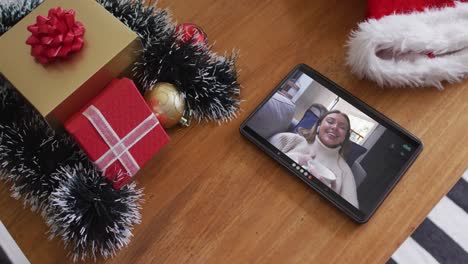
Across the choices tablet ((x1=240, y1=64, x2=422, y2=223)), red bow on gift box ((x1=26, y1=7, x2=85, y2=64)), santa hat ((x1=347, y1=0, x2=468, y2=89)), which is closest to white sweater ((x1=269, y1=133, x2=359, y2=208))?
tablet ((x1=240, y1=64, x2=422, y2=223))

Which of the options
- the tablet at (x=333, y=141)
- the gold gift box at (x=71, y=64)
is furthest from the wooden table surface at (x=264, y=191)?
the gold gift box at (x=71, y=64)

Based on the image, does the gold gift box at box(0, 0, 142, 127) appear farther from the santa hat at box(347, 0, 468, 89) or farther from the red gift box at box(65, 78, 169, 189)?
the santa hat at box(347, 0, 468, 89)

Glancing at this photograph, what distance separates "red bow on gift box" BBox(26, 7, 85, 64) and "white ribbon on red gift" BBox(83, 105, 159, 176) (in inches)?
2.8

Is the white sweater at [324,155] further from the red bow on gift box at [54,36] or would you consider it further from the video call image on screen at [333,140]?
the red bow on gift box at [54,36]

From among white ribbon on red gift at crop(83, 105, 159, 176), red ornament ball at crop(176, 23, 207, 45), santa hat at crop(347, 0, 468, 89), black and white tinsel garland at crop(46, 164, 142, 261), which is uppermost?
santa hat at crop(347, 0, 468, 89)

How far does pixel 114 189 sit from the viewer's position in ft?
1.75

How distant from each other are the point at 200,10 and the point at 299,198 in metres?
0.30

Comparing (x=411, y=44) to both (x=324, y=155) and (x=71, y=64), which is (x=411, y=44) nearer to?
(x=324, y=155)

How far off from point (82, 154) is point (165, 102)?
0.12m

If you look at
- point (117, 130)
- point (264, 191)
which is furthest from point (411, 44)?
point (117, 130)

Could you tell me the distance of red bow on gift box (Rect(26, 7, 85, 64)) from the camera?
1.66ft

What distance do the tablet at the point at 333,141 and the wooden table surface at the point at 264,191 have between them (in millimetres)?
14

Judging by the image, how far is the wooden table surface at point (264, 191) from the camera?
0.53 meters

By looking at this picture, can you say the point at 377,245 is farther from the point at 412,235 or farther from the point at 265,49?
the point at 265,49
